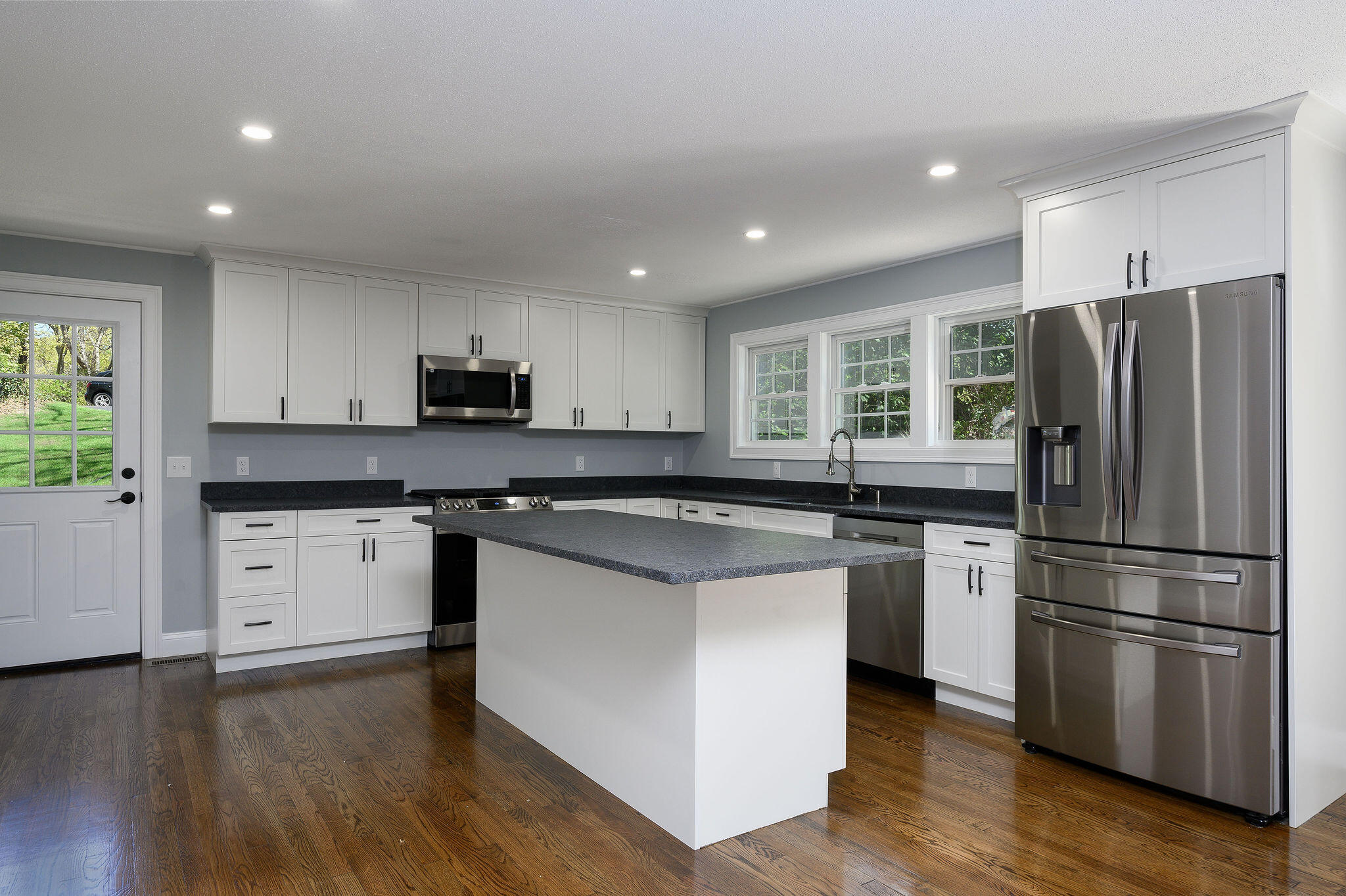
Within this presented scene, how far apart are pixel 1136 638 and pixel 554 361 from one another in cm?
384

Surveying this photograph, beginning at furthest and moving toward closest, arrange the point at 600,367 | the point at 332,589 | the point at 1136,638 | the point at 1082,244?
the point at 600,367 → the point at 332,589 → the point at 1082,244 → the point at 1136,638

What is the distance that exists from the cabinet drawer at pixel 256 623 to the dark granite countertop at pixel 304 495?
472 millimetres

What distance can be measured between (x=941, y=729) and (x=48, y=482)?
4.58 metres

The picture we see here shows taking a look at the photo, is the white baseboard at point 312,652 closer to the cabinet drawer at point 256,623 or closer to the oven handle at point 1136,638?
the cabinet drawer at point 256,623

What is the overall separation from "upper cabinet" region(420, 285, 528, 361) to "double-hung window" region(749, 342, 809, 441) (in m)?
1.65

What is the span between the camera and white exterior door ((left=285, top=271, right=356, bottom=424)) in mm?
4641

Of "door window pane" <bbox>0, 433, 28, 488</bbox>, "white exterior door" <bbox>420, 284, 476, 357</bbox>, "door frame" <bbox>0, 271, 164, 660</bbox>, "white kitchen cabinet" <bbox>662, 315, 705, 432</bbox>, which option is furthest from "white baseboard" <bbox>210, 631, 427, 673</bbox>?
"white kitchen cabinet" <bbox>662, 315, 705, 432</bbox>

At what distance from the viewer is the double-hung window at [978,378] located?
423 centimetres

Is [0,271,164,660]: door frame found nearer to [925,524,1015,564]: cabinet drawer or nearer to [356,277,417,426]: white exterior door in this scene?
[356,277,417,426]: white exterior door

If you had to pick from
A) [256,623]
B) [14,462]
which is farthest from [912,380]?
[14,462]

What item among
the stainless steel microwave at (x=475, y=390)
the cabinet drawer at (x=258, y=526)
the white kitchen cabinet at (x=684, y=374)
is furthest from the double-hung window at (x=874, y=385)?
the cabinet drawer at (x=258, y=526)

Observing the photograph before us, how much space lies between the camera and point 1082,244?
3068mm

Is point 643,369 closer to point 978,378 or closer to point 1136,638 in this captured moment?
point 978,378

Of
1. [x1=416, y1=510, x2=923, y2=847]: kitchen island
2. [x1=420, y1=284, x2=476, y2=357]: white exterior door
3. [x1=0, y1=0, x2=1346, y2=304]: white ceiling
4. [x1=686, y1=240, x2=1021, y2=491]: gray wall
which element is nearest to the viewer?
[x1=0, y1=0, x2=1346, y2=304]: white ceiling
